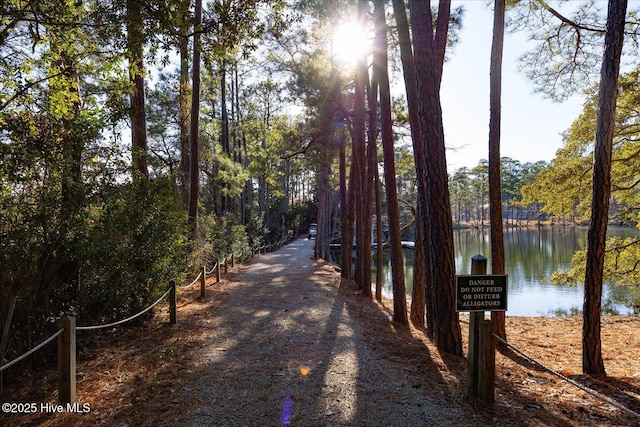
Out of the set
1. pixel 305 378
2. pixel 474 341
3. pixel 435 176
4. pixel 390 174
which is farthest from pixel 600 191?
pixel 305 378

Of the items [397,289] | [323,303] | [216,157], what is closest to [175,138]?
[216,157]

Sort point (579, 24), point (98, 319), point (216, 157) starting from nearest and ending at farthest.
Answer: point (98, 319) → point (579, 24) → point (216, 157)

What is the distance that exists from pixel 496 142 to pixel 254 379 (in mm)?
5987

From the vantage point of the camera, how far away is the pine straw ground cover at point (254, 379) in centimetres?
362

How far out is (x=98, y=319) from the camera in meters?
5.41

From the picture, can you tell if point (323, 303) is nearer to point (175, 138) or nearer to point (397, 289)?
point (397, 289)

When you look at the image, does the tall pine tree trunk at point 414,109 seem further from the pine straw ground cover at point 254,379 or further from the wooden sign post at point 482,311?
the wooden sign post at point 482,311

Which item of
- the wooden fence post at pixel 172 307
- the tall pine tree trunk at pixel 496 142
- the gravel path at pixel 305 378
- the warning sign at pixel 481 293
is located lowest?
the gravel path at pixel 305 378

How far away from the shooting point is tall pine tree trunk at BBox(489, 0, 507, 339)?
23.6 feet

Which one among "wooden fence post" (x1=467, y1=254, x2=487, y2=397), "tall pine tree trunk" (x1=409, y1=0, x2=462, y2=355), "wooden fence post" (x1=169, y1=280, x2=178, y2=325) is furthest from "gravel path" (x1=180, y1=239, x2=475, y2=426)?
"tall pine tree trunk" (x1=409, y1=0, x2=462, y2=355)

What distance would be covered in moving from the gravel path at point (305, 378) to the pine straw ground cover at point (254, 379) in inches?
2.4

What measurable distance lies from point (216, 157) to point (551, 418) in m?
16.2

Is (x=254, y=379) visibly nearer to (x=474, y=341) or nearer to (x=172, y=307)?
(x=474, y=341)

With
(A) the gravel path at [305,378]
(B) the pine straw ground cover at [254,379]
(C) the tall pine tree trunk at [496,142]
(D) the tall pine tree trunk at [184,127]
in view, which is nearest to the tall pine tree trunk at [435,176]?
(B) the pine straw ground cover at [254,379]
